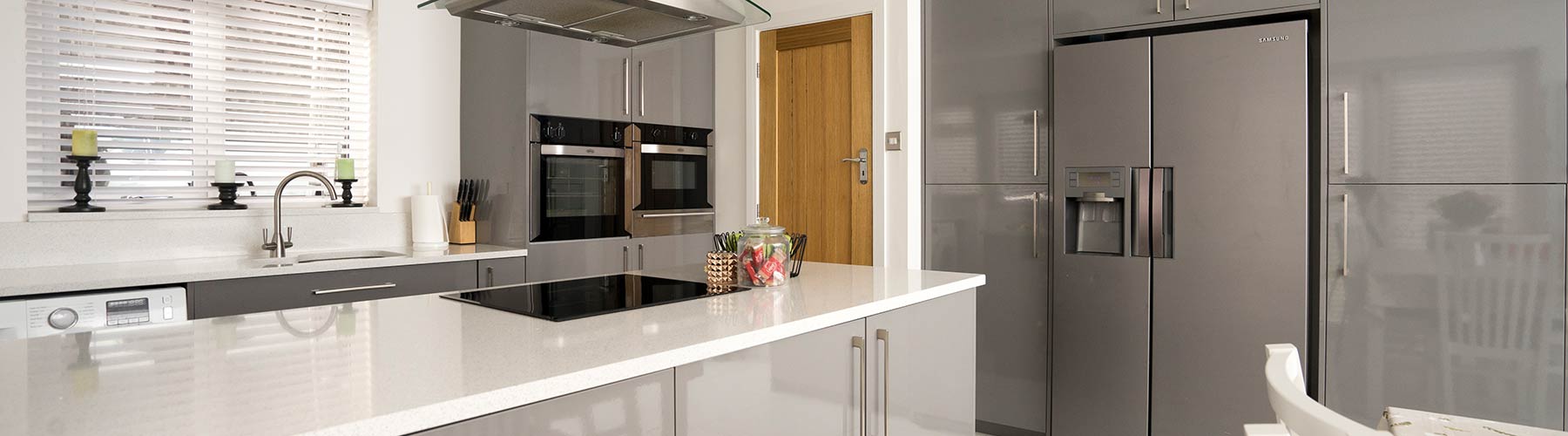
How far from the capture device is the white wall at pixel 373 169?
8.67 feet

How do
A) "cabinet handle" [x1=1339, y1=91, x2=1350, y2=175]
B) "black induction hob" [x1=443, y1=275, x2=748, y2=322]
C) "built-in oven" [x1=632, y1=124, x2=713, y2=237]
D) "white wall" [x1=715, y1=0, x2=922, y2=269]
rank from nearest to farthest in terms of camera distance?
"black induction hob" [x1=443, y1=275, x2=748, y2=322] → "cabinet handle" [x1=1339, y1=91, x2=1350, y2=175] → "white wall" [x1=715, y1=0, x2=922, y2=269] → "built-in oven" [x1=632, y1=124, x2=713, y2=237]

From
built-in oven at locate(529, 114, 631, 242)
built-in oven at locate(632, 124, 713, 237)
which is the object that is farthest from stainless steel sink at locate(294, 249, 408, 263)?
built-in oven at locate(632, 124, 713, 237)

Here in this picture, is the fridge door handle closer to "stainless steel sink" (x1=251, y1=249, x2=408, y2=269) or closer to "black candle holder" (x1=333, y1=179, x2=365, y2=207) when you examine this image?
"stainless steel sink" (x1=251, y1=249, x2=408, y2=269)

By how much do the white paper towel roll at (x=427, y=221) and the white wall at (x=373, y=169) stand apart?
0.57 feet

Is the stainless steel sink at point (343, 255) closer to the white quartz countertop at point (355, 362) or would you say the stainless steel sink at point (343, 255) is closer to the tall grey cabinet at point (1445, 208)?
the white quartz countertop at point (355, 362)

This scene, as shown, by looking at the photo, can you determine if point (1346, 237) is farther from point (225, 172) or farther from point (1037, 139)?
point (225, 172)

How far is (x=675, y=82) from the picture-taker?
156 inches

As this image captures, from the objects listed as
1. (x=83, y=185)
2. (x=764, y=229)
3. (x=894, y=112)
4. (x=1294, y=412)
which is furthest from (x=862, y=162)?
(x=83, y=185)

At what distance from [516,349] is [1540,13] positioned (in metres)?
3.21

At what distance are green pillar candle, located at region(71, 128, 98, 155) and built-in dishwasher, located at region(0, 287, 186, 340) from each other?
664 mm

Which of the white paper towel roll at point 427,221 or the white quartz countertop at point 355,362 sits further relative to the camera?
the white paper towel roll at point 427,221

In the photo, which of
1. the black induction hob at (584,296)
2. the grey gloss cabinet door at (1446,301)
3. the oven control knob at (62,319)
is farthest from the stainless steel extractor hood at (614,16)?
the grey gloss cabinet door at (1446,301)

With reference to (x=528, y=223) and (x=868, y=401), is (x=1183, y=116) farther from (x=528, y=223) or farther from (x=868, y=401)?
(x=528, y=223)

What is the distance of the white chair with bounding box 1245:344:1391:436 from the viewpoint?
82 cm
